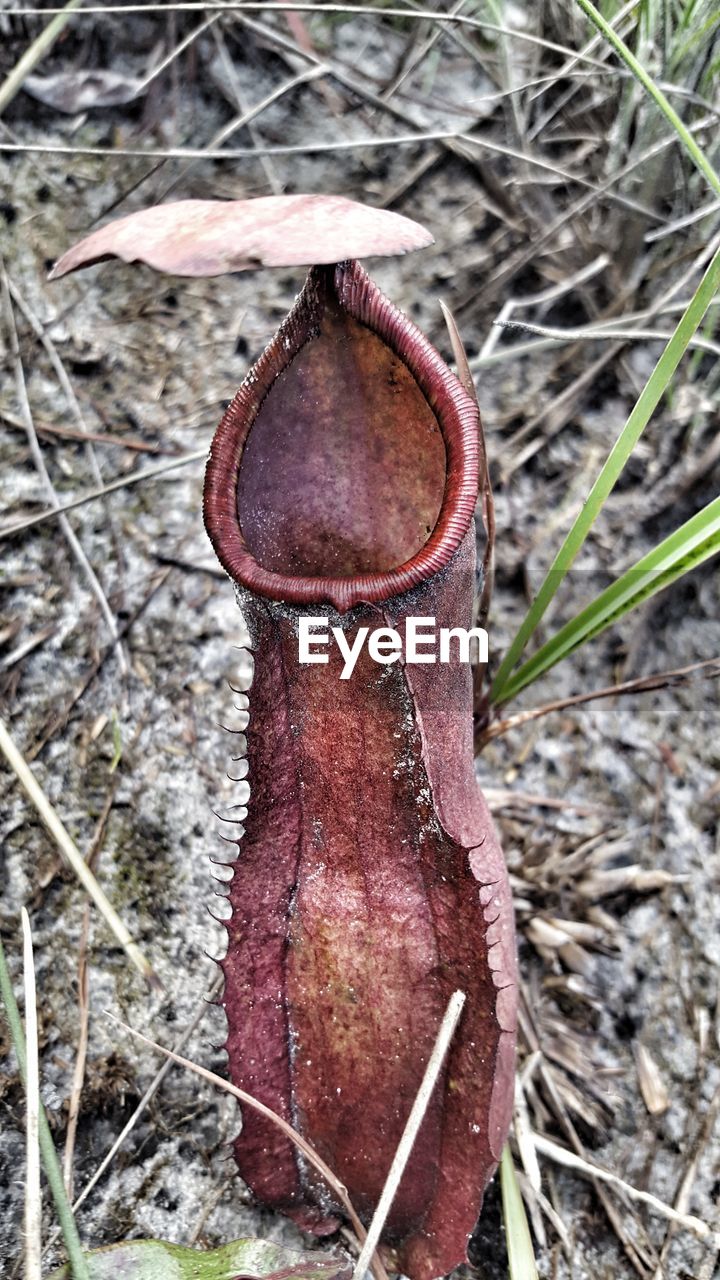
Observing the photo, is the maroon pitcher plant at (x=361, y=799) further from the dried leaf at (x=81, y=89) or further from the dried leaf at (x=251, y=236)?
the dried leaf at (x=81, y=89)

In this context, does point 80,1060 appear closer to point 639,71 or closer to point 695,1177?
point 695,1177

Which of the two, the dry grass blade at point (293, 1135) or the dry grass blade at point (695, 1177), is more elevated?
the dry grass blade at point (293, 1135)

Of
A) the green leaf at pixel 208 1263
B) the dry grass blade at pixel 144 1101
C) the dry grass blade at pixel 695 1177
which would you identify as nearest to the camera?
the green leaf at pixel 208 1263

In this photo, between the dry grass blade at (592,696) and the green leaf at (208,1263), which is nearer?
the green leaf at (208,1263)

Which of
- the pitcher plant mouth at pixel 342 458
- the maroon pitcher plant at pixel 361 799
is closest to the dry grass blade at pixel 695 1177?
the maroon pitcher plant at pixel 361 799

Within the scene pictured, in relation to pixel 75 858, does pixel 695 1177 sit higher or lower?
lower

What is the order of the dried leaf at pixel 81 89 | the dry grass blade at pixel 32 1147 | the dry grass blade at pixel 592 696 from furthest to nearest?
the dried leaf at pixel 81 89 < the dry grass blade at pixel 592 696 < the dry grass blade at pixel 32 1147

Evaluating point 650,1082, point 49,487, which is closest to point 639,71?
point 49,487
